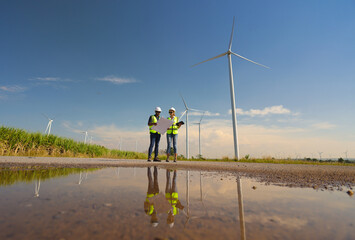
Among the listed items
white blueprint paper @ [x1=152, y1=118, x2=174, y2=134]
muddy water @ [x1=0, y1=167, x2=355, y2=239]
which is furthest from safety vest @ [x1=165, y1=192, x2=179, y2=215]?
white blueprint paper @ [x1=152, y1=118, x2=174, y2=134]

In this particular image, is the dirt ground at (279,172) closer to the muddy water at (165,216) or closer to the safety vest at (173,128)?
the muddy water at (165,216)

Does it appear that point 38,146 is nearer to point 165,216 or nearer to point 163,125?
point 163,125

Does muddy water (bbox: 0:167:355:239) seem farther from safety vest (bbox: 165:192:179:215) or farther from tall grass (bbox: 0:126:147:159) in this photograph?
tall grass (bbox: 0:126:147:159)

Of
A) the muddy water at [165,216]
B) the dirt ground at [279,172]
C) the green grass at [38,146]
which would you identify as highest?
the green grass at [38,146]

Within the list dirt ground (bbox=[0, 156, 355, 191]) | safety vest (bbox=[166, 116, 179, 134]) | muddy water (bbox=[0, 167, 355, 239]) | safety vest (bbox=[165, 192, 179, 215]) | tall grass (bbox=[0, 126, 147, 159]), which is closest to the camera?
muddy water (bbox=[0, 167, 355, 239])

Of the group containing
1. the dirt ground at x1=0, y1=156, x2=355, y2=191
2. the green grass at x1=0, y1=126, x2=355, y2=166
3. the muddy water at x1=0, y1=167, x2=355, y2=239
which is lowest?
the muddy water at x1=0, y1=167, x2=355, y2=239

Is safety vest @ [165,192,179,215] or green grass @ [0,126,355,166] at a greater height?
green grass @ [0,126,355,166]

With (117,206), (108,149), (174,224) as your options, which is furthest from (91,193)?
(108,149)

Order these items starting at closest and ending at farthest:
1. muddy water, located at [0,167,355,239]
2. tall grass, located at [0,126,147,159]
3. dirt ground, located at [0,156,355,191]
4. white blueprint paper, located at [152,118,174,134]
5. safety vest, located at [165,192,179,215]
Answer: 1. muddy water, located at [0,167,355,239]
2. safety vest, located at [165,192,179,215]
3. dirt ground, located at [0,156,355,191]
4. white blueprint paper, located at [152,118,174,134]
5. tall grass, located at [0,126,147,159]

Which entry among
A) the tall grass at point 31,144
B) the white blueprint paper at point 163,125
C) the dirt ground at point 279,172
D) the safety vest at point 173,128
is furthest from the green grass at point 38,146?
the white blueprint paper at point 163,125

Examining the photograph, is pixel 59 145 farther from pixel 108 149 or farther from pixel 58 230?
pixel 58 230

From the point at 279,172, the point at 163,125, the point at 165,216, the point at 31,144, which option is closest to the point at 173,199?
the point at 165,216

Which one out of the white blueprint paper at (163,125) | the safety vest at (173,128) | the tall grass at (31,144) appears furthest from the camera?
the tall grass at (31,144)

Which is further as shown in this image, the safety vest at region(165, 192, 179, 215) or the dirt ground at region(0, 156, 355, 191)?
the dirt ground at region(0, 156, 355, 191)
